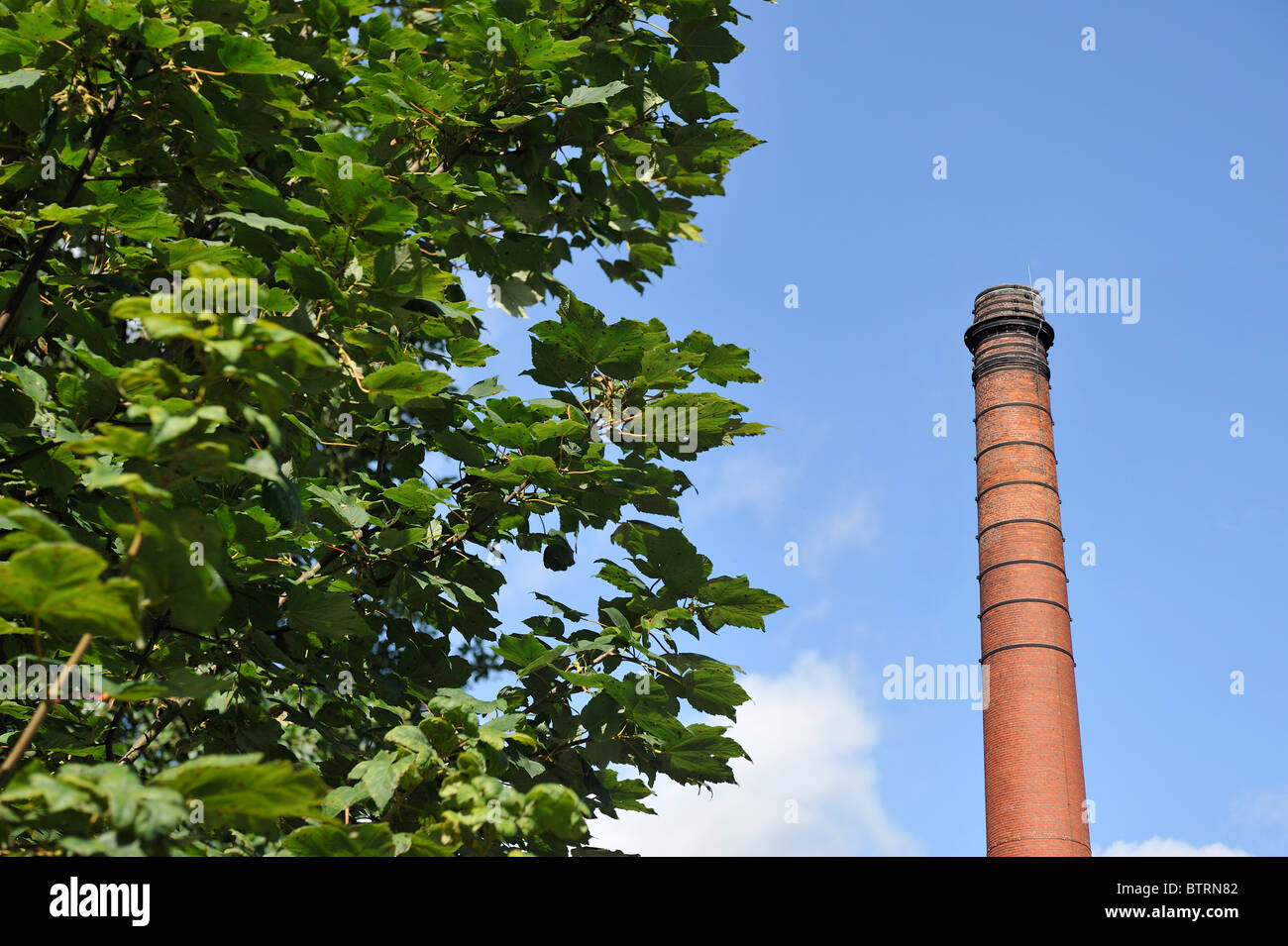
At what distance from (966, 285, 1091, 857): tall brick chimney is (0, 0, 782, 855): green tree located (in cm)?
2008

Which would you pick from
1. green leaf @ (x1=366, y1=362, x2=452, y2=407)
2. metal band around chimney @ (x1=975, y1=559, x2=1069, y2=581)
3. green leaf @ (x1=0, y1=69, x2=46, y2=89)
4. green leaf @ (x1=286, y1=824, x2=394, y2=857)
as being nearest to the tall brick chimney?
metal band around chimney @ (x1=975, y1=559, x2=1069, y2=581)

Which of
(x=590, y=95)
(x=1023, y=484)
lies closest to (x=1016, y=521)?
(x=1023, y=484)

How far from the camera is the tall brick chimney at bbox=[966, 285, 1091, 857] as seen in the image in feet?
72.1

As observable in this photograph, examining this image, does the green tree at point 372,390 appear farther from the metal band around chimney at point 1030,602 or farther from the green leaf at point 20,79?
the metal band around chimney at point 1030,602

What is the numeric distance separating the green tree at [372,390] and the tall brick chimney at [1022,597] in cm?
2008

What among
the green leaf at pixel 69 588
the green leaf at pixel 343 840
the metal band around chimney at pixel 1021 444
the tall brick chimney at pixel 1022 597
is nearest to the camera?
the green leaf at pixel 69 588

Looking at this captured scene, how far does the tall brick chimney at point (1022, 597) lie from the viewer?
21969mm

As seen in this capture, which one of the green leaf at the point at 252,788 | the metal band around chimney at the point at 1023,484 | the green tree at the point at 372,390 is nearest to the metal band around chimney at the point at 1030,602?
the metal band around chimney at the point at 1023,484

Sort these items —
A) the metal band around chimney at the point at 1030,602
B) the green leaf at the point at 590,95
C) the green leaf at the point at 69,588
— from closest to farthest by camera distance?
the green leaf at the point at 69,588 < the green leaf at the point at 590,95 < the metal band around chimney at the point at 1030,602

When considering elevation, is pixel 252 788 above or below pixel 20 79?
below

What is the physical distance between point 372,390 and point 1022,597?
2268 centimetres

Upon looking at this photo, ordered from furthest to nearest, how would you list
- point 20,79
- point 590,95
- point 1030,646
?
point 1030,646, point 590,95, point 20,79

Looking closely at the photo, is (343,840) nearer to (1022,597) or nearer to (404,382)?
(404,382)

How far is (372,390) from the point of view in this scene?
2.94m
